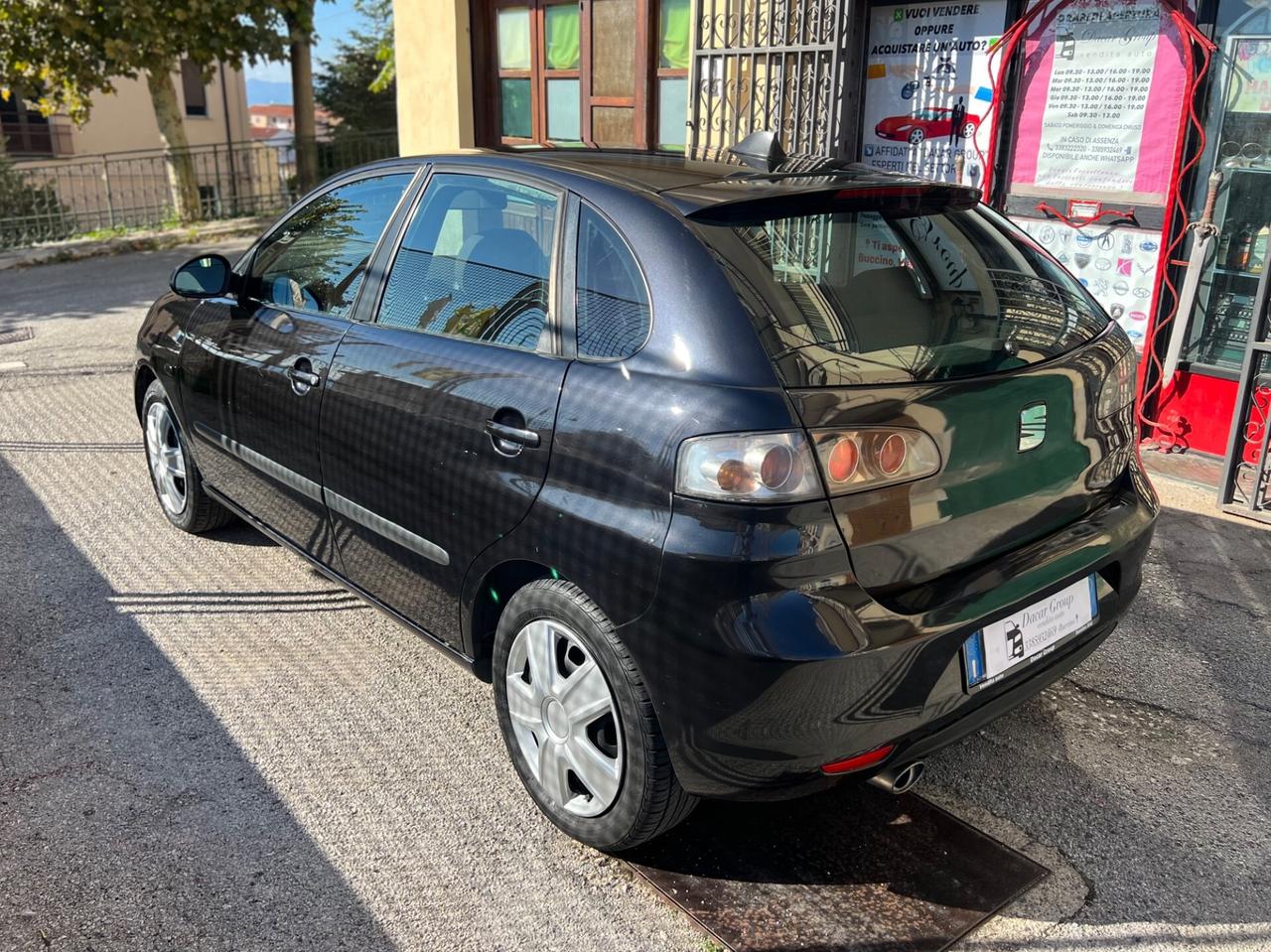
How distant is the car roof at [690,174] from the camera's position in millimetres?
2795

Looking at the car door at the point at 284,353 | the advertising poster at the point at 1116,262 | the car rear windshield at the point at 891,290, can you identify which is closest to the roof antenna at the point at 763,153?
the car rear windshield at the point at 891,290

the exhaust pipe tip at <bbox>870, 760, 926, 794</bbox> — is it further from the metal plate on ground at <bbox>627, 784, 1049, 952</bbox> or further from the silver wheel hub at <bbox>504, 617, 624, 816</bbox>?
the silver wheel hub at <bbox>504, 617, 624, 816</bbox>

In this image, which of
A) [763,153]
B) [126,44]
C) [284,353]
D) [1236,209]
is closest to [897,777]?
[763,153]

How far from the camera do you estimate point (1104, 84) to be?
5672 millimetres

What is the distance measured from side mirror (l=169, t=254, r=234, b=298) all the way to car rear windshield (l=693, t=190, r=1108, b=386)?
2.29m

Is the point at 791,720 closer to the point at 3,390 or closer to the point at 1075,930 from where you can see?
the point at 1075,930

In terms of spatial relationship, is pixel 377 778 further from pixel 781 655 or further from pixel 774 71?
pixel 774 71

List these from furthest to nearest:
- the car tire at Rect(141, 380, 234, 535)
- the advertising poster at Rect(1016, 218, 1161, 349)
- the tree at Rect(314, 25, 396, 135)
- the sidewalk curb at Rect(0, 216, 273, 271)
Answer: the tree at Rect(314, 25, 396, 135), the sidewalk curb at Rect(0, 216, 273, 271), the advertising poster at Rect(1016, 218, 1161, 349), the car tire at Rect(141, 380, 234, 535)

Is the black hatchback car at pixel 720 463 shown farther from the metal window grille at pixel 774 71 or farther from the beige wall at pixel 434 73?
the beige wall at pixel 434 73

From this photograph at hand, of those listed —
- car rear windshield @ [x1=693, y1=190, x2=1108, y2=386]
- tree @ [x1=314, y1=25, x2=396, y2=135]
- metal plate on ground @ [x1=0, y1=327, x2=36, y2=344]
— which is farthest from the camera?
tree @ [x1=314, y1=25, x2=396, y2=135]

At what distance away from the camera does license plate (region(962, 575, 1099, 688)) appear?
2.55 meters

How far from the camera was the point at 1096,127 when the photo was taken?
576cm

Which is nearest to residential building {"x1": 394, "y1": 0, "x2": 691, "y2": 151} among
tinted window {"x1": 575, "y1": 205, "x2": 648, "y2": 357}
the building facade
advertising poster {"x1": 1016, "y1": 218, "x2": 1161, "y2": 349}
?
the building facade

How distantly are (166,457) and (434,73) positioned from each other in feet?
21.0
